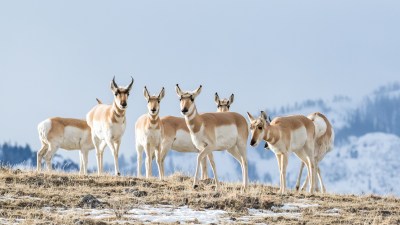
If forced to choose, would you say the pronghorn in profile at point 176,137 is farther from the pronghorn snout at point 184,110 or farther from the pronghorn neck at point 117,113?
A: the pronghorn snout at point 184,110

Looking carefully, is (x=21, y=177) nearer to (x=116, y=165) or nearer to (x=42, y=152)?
(x=116, y=165)

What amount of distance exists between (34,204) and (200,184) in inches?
195

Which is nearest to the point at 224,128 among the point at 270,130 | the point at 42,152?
the point at 270,130

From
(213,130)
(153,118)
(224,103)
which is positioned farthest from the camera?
(224,103)

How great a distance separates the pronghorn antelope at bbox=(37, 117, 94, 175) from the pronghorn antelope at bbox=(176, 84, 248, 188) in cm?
879

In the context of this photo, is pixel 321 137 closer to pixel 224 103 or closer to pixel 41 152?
pixel 224 103

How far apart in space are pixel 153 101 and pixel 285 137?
13.2ft

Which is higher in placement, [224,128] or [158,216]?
[224,128]

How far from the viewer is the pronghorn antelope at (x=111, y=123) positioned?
26.2m

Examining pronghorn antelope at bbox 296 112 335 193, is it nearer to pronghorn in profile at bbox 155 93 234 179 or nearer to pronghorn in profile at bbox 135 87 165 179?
pronghorn in profile at bbox 155 93 234 179

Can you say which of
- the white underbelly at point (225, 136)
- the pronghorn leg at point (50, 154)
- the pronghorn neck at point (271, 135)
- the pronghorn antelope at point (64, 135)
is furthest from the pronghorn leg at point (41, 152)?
the pronghorn neck at point (271, 135)

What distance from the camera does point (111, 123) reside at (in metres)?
26.9

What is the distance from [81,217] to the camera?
62.3 ft

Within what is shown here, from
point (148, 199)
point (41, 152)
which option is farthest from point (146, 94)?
point (41, 152)
